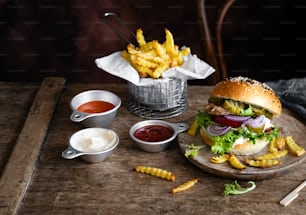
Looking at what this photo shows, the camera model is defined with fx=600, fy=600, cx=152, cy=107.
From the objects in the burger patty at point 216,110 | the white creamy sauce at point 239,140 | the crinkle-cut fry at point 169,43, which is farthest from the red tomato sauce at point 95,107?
the white creamy sauce at point 239,140

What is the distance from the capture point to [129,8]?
2.99 metres

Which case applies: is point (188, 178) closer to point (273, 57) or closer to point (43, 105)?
point (43, 105)

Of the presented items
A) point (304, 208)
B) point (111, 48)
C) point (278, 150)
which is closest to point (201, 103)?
point (278, 150)

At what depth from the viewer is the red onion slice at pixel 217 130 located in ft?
6.20

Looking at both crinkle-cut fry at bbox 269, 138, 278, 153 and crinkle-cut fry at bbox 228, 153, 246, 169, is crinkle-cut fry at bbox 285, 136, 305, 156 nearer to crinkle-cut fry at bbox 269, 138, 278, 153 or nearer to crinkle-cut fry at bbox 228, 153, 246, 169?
crinkle-cut fry at bbox 269, 138, 278, 153

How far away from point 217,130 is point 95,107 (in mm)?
491

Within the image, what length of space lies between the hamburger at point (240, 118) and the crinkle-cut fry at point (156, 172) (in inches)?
6.1

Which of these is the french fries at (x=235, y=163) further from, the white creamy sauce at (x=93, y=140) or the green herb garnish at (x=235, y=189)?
the white creamy sauce at (x=93, y=140)

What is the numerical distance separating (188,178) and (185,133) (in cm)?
22

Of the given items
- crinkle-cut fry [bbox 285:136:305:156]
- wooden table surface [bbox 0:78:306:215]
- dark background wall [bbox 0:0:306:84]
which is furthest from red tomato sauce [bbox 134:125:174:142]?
dark background wall [bbox 0:0:306:84]

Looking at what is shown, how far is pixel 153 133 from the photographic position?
6.64ft

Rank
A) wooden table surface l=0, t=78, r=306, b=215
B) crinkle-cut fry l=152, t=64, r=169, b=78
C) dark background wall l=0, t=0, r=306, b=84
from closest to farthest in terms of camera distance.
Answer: wooden table surface l=0, t=78, r=306, b=215, crinkle-cut fry l=152, t=64, r=169, b=78, dark background wall l=0, t=0, r=306, b=84

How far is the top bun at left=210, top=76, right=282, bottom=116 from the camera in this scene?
1924mm

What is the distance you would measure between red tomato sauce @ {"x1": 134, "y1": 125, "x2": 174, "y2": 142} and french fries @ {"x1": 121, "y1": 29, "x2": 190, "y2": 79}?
18 centimetres
